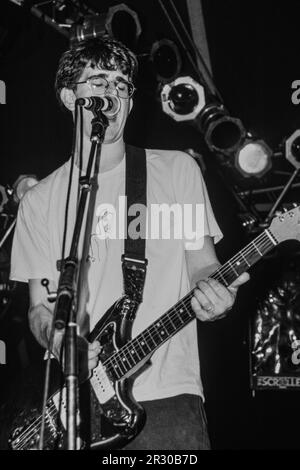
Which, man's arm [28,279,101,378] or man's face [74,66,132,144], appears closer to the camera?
man's arm [28,279,101,378]

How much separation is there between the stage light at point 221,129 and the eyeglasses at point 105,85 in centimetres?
158

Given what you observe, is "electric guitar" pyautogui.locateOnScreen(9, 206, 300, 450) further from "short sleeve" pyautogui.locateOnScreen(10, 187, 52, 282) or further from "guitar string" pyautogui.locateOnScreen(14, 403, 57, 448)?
"short sleeve" pyautogui.locateOnScreen(10, 187, 52, 282)

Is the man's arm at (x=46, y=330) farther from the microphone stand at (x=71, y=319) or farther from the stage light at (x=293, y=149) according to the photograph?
the stage light at (x=293, y=149)

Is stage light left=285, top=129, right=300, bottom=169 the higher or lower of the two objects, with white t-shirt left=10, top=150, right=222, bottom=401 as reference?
higher

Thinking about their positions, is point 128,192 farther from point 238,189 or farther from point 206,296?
point 238,189

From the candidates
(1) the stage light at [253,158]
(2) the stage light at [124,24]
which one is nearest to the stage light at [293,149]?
(1) the stage light at [253,158]

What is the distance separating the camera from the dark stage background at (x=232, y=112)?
A: 427 centimetres

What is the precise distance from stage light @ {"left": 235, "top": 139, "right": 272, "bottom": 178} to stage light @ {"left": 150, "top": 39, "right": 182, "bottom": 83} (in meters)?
0.75

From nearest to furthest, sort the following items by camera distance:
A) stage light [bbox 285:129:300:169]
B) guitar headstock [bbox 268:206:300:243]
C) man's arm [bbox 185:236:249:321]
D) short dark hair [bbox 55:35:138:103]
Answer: man's arm [bbox 185:236:249:321] → guitar headstock [bbox 268:206:300:243] → short dark hair [bbox 55:35:138:103] → stage light [bbox 285:129:300:169]

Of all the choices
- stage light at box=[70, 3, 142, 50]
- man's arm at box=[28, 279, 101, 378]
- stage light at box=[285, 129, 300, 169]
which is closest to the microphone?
man's arm at box=[28, 279, 101, 378]

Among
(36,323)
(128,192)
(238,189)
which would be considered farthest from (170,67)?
(36,323)

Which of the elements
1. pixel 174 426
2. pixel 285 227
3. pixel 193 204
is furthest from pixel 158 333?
pixel 285 227

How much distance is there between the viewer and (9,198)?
449cm

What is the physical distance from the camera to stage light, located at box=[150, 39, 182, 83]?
13.4 ft
